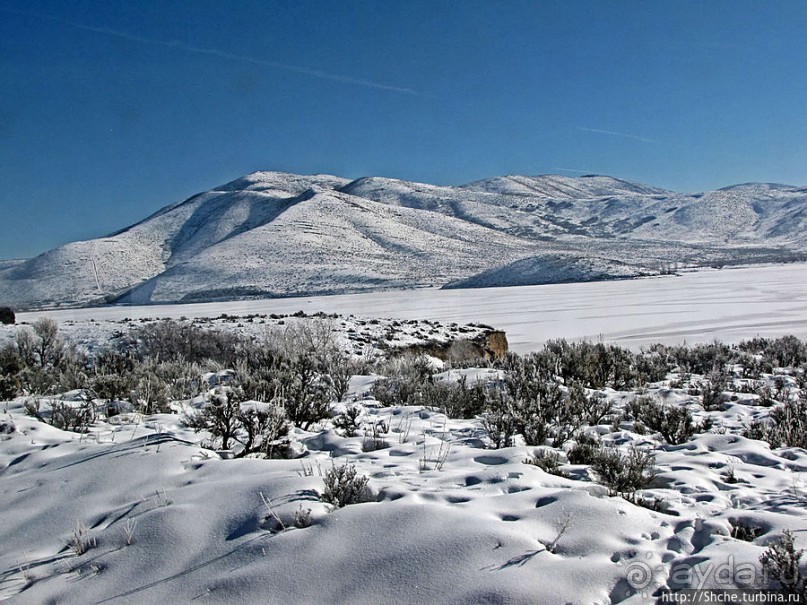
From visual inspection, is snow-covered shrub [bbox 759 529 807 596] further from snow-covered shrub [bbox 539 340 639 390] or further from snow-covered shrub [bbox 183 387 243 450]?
snow-covered shrub [bbox 539 340 639 390]

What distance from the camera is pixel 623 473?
3.04 metres

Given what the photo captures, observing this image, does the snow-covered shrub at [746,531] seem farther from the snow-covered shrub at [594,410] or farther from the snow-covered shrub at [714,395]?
the snow-covered shrub at [714,395]

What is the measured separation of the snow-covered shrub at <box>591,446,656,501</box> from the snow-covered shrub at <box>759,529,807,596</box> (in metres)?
0.83

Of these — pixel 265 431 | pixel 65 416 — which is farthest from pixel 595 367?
pixel 65 416

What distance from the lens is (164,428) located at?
4516 mm

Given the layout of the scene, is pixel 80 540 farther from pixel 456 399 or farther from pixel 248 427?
pixel 456 399

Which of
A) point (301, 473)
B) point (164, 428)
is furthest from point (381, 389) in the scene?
point (301, 473)

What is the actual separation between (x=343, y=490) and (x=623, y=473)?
1.60m

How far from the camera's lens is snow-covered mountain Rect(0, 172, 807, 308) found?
209 feet

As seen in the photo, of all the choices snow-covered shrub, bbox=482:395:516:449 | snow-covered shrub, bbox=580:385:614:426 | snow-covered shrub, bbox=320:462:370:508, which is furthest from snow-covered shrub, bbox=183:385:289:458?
snow-covered shrub, bbox=580:385:614:426

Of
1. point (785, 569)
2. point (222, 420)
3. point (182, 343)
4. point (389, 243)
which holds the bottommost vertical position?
point (785, 569)

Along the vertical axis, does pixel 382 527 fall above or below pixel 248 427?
below

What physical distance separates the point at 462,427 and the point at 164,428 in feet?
8.42

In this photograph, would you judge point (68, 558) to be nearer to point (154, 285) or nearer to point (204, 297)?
point (204, 297)
